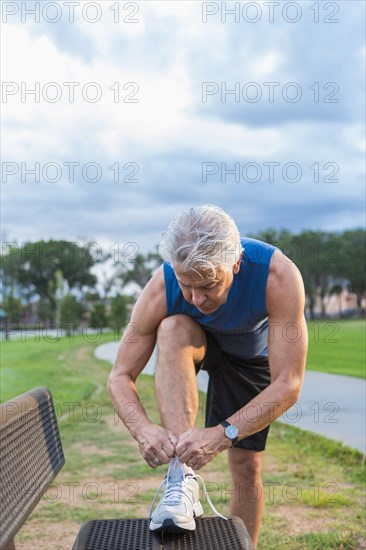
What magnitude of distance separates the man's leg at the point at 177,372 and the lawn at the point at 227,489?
1.26 m

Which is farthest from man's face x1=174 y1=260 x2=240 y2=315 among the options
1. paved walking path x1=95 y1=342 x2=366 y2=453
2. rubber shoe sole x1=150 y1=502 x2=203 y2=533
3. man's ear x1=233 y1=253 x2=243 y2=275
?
paved walking path x1=95 y1=342 x2=366 y2=453

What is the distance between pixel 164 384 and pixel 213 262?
0.49m

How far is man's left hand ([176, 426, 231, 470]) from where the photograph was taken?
8.87ft

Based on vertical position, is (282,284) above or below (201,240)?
below

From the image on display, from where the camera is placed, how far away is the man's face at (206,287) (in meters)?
2.78

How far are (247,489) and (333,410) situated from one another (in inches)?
151

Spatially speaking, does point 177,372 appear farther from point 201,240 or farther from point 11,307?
point 11,307

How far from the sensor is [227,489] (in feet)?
→ 15.7

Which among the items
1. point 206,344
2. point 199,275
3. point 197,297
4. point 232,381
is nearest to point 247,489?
point 232,381

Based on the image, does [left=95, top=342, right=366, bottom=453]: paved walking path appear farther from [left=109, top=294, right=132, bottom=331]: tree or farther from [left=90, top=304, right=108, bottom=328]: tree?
[left=90, top=304, right=108, bottom=328]: tree

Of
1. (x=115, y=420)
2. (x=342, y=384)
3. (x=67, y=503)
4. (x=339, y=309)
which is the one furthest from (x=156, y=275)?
(x=339, y=309)

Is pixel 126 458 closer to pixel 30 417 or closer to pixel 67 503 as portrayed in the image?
pixel 67 503

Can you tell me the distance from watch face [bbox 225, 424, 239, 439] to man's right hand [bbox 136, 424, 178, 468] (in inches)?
8.0

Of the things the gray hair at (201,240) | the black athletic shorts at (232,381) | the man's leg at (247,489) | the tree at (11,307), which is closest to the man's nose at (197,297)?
the gray hair at (201,240)
